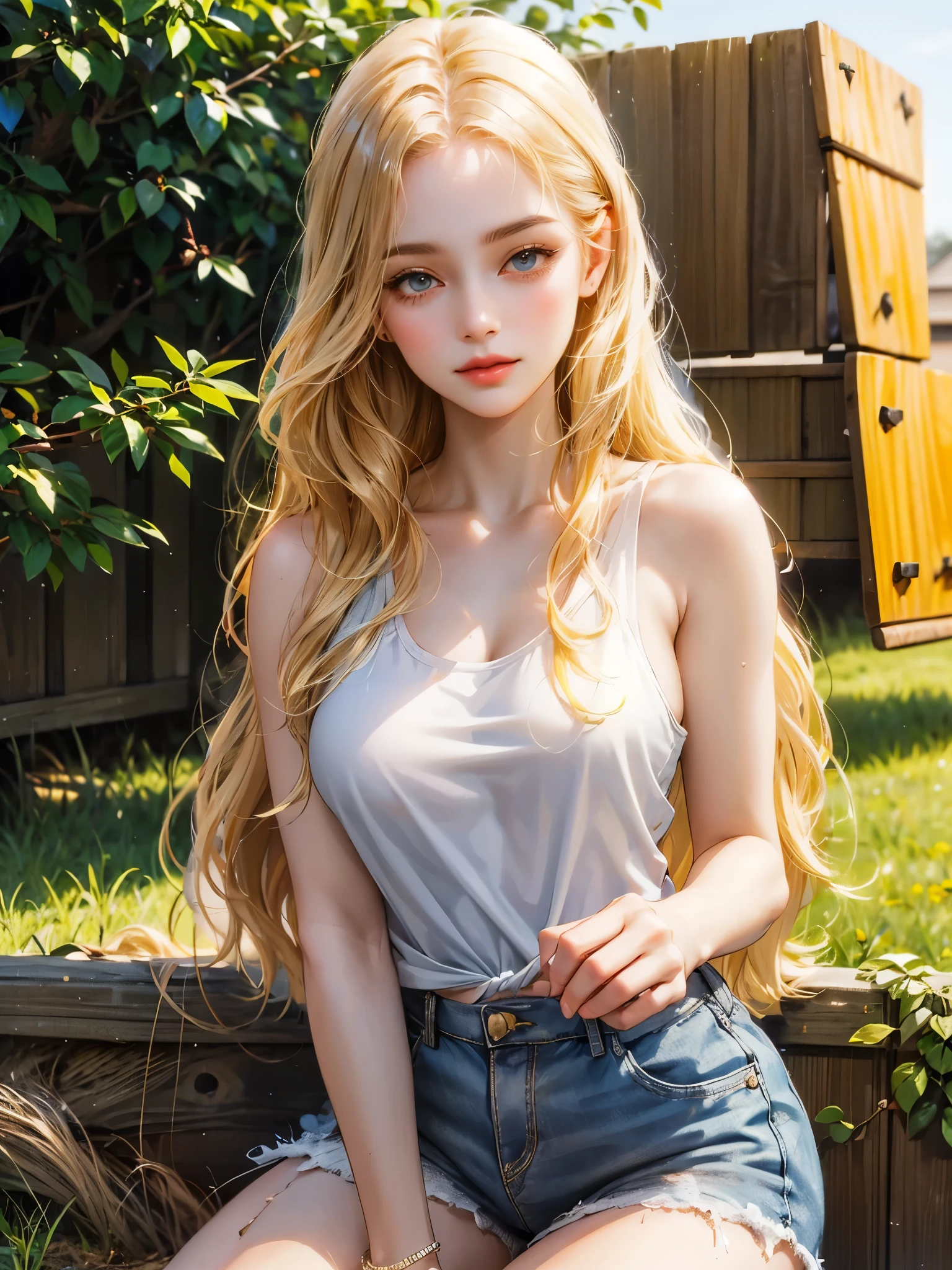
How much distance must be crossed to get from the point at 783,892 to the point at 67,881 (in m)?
1.66

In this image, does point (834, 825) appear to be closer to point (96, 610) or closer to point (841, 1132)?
point (841, 1132)

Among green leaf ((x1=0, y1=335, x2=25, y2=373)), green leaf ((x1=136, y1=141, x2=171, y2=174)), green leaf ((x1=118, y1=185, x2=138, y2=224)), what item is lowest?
green leaf ((x1=0, y1=335, x2=25, y2=373))

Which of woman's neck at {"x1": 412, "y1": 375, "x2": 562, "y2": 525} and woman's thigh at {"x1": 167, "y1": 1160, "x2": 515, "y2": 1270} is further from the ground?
woman's neck at {"x1": 412, "y1": 375, "x2": 562, "y2": 525}

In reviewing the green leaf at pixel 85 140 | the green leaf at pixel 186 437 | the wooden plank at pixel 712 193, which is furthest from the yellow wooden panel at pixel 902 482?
the green leaf at pixel 85 140

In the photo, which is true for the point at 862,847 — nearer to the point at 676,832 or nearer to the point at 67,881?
the point at 676,832

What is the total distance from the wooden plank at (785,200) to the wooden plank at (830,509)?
262 mm

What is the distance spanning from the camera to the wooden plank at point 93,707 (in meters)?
2.64

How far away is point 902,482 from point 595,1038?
4.41ft

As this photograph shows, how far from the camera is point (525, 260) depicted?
1.29 metres

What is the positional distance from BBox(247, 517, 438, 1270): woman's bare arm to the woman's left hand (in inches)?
12.6

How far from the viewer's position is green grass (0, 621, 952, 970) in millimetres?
2025

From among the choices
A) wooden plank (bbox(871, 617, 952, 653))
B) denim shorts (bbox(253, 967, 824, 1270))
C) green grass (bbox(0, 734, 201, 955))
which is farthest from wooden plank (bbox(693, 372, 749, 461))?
green grass (bbox(0, 734, 201, 955))

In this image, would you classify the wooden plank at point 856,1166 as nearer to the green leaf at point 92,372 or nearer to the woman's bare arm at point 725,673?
the woman's bare arm at point 725,673

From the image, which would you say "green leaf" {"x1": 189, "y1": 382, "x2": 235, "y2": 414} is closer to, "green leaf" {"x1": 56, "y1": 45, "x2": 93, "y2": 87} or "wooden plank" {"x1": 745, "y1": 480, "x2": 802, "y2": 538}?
"green leaf" {"x1": 56, "y1": 45, "x2": 93, "y2": 87}
